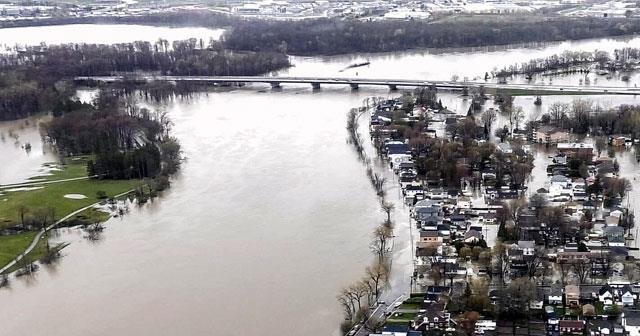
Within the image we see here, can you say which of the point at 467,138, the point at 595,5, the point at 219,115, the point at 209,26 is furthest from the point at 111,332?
the point at 595,5

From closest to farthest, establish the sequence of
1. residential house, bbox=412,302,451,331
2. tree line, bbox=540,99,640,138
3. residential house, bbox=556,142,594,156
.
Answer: residential house, bbox=412,302,451,331
residential house, bbox=556,142,594,156
tree line, bbox=540,99,640,138

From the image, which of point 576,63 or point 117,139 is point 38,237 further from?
point 576,63

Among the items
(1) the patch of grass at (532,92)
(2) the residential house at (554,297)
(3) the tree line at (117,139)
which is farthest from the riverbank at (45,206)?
(1) the patch of grass at (532,92)

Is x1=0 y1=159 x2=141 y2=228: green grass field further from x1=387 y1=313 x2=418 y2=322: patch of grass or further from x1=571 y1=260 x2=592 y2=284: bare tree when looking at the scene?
x1=571 y1=260 x2=592 y2=284: bare tree

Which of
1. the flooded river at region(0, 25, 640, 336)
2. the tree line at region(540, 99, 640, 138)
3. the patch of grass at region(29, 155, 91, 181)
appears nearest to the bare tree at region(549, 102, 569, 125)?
the tree line at region(540, 99, 640, 138)

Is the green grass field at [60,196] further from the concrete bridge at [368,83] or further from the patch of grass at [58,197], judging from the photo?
the concrete bridge at [368,83]

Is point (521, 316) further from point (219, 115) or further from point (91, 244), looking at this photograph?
point (219, 115)

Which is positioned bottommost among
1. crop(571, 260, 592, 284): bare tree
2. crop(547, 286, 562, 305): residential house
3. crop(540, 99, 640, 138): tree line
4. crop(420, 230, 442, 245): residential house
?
crop(547, 286, 562, 305): residential house
